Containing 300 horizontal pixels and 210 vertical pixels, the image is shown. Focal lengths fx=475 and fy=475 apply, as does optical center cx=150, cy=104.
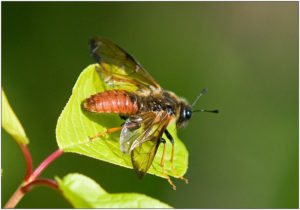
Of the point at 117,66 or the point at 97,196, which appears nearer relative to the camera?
the point at 97,196

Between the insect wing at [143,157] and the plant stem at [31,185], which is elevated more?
the plant stem at [31,185]

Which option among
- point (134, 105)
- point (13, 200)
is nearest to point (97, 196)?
point (13, 200)

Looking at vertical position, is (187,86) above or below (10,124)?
below

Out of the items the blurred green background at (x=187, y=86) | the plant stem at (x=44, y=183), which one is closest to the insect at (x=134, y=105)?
the plant stem at (x=44, y=183)

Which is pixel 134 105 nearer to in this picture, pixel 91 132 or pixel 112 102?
pixel 112 102

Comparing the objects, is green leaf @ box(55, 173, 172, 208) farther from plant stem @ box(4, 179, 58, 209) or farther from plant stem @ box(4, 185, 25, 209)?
plant stem @ box(4, 185, 25, 209)

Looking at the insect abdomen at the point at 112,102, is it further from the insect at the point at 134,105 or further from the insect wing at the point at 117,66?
the insect wing at the point at 117,66
